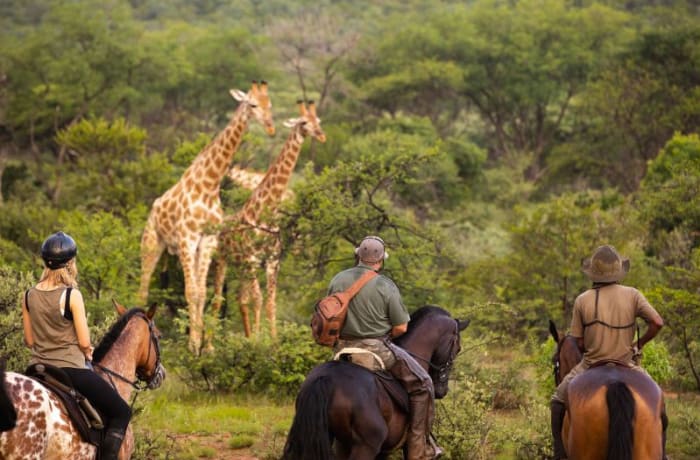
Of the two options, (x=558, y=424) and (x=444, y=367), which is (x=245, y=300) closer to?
(x=444, y=367)

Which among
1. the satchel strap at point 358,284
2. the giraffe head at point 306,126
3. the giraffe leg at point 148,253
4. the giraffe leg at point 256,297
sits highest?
the satchel strap at point 358,284

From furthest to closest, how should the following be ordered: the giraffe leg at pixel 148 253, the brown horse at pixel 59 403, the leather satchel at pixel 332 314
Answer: the giraffe leg at pixel 148 253, the leather satchel at pixel 332 314, the brown horse at pixel 59 403

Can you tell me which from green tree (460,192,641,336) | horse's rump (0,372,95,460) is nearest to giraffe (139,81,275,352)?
green tree (460,192,641,336)

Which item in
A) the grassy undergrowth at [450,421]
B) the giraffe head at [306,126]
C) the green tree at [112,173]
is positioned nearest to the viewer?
the grassy undergrowth at [450,421]

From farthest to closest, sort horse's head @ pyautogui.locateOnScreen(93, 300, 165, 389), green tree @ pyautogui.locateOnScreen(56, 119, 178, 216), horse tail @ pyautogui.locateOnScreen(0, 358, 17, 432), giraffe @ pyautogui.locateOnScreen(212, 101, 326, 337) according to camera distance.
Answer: green tree @ pyautogui.locateOnScreen(56, 119, 178, 216), giraffe @ pyautogui.locateOnScreen(212, 101, 326, 337), horse's head @ pyautogui.locateOnScreen(93, 300, 165, 389), horse tail @ pyautogui.locateOnScreen(0, 358, 17, 432)

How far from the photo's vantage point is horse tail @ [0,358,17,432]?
6.09 meters

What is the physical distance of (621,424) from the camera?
22.1 feet

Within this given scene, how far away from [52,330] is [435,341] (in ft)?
10.1

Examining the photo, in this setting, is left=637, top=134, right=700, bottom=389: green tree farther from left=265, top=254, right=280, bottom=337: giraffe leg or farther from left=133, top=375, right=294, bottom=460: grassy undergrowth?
left=265, top=254, right=280, bottom=337: giraffe leg

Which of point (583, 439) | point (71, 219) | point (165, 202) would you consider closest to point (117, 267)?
point (165, 202)

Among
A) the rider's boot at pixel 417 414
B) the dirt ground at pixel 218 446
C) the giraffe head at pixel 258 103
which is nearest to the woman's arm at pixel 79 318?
the rider's boot at pixel 417 414

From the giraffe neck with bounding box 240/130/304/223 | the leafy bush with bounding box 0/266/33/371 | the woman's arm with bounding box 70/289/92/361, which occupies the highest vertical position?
the woman's arm with bounding box 70/289/92/361

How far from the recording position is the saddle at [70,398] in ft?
21.5

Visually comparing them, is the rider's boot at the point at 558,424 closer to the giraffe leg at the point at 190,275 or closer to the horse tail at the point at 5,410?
the horse tail at the point at 5,410
